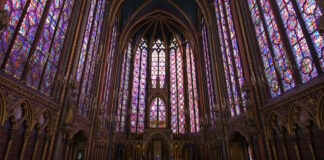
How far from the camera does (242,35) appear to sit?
477 inches

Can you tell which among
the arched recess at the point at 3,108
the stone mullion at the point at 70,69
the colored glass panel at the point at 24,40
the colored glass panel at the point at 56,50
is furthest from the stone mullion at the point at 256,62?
the arched recess at the point at 3,108

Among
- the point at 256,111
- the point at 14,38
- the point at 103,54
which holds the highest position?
the point at 103,54

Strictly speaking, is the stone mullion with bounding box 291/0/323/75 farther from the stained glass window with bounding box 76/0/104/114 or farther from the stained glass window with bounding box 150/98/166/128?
the stained glass window with bounding box 150/98/166/128

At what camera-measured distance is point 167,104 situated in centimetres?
2617

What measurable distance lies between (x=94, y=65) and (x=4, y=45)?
A: 29.8 ft

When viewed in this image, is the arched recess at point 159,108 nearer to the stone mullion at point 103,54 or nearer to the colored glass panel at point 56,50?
the stone mullion at point 103,54

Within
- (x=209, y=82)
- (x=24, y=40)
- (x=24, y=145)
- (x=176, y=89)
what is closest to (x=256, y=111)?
(x=209, y=82)

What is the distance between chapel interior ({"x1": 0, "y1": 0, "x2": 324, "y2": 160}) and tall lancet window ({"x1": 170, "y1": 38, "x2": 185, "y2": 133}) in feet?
1.17

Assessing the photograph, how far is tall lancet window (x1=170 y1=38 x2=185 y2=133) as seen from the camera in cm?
2536

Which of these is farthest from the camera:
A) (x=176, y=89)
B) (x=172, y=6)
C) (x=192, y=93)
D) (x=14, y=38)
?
(x=176, y=89)

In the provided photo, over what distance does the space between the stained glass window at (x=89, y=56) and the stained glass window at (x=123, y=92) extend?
8.91 m

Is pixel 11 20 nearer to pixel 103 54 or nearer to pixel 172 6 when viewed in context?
pixel 103 54

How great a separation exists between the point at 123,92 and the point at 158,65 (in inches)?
286

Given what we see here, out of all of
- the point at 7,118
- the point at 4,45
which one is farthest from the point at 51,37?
the point at 7,118
